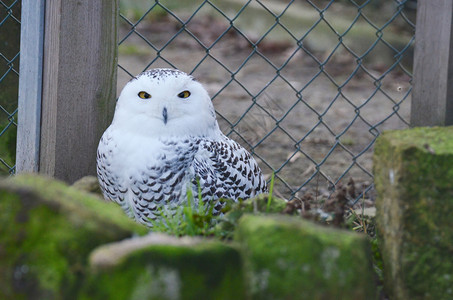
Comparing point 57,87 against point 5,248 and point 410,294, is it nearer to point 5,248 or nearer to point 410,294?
point 5,248


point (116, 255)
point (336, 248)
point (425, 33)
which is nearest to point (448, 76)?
point (425, 33)

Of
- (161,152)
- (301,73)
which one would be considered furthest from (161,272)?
(301,73)

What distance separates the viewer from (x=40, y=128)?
8.68 ft

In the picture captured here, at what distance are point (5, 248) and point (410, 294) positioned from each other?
108cm

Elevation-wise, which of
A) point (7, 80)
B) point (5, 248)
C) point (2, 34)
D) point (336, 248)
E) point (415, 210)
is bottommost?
point (5, 248)

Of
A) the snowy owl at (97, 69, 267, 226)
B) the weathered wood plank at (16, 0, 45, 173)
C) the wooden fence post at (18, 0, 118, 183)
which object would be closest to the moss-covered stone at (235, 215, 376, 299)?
the snowy owl at (97, 69, 267, 226)

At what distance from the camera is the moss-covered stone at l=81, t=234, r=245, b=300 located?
1.58 metres

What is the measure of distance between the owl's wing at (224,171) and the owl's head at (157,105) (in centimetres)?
12

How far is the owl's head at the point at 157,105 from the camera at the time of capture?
8.25ft

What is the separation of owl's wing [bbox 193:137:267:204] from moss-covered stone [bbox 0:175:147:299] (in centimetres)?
81

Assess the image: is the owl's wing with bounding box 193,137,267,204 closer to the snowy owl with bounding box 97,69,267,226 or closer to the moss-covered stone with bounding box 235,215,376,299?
the snowy owl with bounding box 97,69,267,226

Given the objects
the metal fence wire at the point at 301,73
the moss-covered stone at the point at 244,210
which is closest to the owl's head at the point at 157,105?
the moss-covered stone at the point at 244,210

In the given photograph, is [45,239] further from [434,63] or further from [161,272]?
[434,63]

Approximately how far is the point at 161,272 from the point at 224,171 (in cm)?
102
